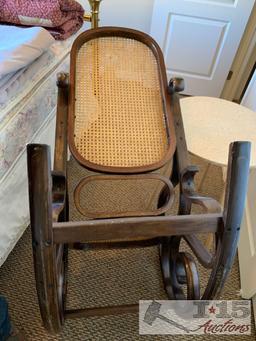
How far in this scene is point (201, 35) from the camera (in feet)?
7.13

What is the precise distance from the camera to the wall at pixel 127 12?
2246mm

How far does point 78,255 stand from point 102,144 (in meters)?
0.66

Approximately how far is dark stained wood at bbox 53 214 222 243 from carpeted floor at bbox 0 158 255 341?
674mm

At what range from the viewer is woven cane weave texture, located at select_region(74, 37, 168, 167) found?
0.94 meters

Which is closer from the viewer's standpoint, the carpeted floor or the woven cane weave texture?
the woven cane weave texture

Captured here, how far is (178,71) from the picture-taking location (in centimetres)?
241

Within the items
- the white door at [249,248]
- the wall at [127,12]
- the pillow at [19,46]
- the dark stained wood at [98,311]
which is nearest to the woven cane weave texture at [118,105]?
the pillow at [19,46]

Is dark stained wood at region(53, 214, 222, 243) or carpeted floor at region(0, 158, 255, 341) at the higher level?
dark stained wood at region(53, 214, 222, 243)

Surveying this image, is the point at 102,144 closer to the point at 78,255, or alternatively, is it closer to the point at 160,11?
the point at 78,255

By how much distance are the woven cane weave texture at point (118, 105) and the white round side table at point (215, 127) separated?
0.75ft

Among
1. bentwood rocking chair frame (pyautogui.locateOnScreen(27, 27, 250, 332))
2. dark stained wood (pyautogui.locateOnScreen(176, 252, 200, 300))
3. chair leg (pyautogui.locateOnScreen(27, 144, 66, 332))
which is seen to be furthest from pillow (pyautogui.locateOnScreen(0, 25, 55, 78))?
dark stained wood (pyautogui.locateOnScreen(176, 252, 200, 300))

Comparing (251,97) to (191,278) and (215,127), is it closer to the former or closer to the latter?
(215,127)

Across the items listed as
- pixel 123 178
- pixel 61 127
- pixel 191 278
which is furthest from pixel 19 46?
pixel 191 278

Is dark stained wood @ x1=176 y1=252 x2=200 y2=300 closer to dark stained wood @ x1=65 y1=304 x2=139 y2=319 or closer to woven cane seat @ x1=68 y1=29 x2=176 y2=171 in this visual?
dark stained wood @ x1=65 y1=304 x2=139 y2=319
